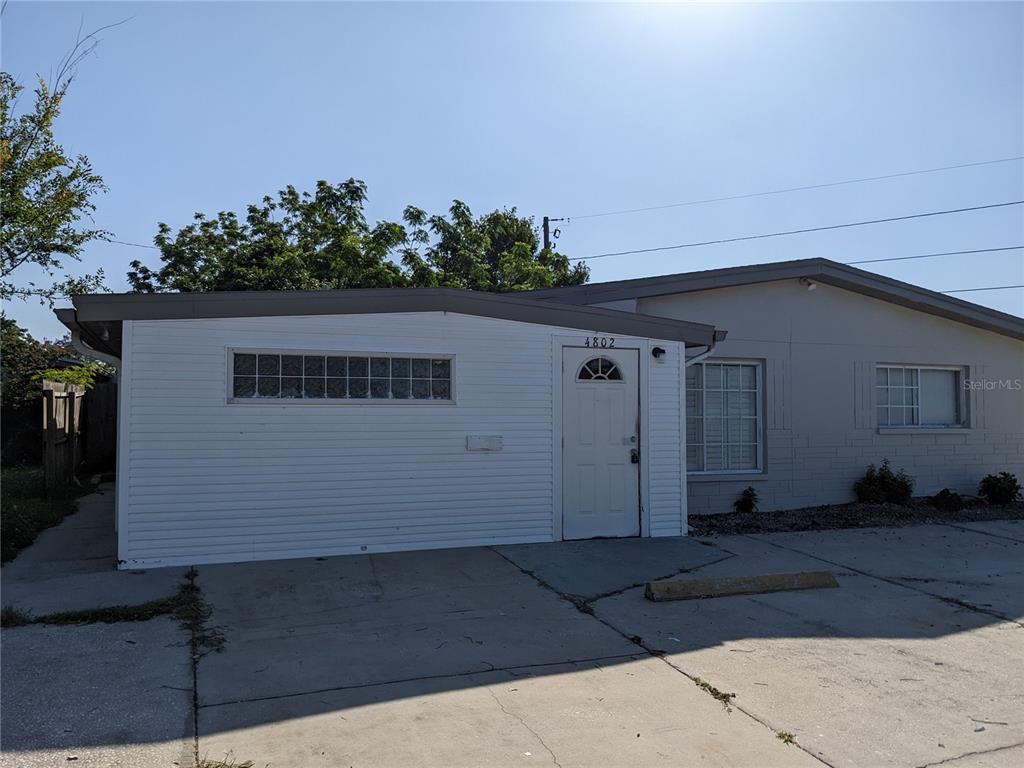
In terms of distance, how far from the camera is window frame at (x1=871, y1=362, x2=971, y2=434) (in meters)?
12.6

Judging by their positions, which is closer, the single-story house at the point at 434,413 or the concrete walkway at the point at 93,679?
the concrete walkway at the point at 93,679

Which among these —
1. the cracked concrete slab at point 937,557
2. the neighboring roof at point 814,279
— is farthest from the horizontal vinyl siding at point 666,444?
the neighboring roof at point 814,279

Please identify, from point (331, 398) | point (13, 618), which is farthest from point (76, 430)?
point (13, 618)

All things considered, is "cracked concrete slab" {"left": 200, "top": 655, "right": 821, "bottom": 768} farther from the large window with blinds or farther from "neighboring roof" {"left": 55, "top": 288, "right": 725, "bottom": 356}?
the large window with blinds

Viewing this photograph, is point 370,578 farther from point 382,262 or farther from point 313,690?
point 382,262

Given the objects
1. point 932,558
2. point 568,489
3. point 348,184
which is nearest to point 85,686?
point 568,489

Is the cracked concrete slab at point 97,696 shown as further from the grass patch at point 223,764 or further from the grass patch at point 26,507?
the grass patch at point 26,507

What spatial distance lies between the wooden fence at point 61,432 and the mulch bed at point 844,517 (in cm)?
927

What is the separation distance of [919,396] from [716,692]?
10212mm

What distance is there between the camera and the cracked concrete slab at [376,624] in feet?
16.2

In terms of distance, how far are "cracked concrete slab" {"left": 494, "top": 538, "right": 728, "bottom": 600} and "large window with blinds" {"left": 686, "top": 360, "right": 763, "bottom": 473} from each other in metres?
2.53

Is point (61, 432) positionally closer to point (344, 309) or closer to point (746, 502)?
point (344, 309)

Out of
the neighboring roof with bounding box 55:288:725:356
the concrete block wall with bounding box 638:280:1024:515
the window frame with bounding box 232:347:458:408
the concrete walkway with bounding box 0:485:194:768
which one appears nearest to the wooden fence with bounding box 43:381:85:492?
the neighboring roof with bounding box 55:288:725:356

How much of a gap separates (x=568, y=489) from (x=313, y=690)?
4.78 metres
